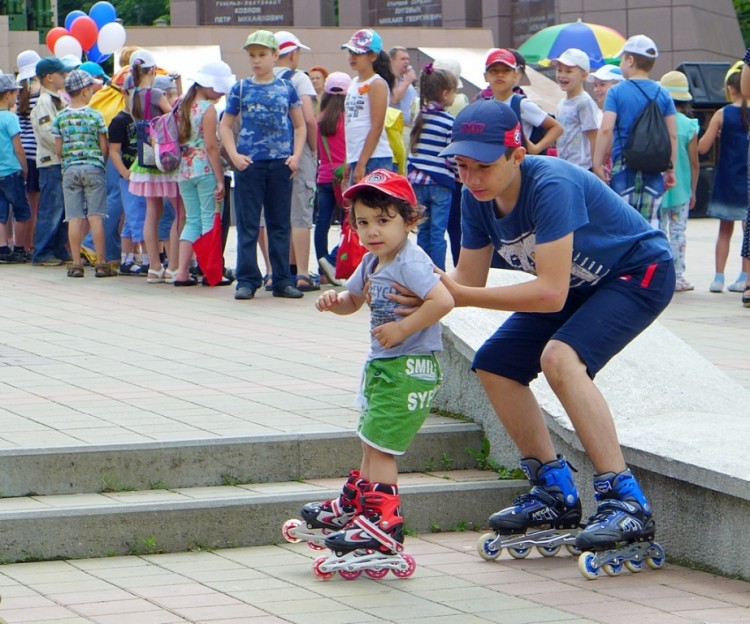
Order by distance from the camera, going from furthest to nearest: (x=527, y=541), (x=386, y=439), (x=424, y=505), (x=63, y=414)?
1. (x=63, y=414)
2. (x=424, y=505)
3. (x=527, y=541)
4. (x=386, y=439)

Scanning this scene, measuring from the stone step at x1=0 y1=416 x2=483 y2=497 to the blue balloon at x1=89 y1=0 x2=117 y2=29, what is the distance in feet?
63.6

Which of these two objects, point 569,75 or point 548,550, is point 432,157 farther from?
point 548,550

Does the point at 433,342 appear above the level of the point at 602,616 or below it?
above

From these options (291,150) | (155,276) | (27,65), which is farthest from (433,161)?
(27,65)

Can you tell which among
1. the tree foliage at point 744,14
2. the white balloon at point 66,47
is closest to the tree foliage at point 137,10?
the tree foliage at point 744,14

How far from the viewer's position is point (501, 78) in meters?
Answer: 10.0

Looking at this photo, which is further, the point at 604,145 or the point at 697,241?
the point at 697,241

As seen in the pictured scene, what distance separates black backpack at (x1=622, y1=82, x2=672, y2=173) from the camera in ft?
35.5

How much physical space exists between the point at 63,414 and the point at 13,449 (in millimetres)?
805

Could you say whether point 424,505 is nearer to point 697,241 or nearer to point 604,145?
point 604,145

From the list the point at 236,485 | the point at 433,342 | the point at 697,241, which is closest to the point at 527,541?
the point at 433,342

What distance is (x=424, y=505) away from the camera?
5555 mm

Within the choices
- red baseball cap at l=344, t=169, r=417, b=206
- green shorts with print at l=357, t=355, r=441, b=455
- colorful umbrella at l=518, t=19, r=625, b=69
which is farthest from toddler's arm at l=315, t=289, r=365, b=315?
colorful umbrella at l=518, t=19, r=625, b=69

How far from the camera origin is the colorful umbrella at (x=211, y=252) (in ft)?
36.7
